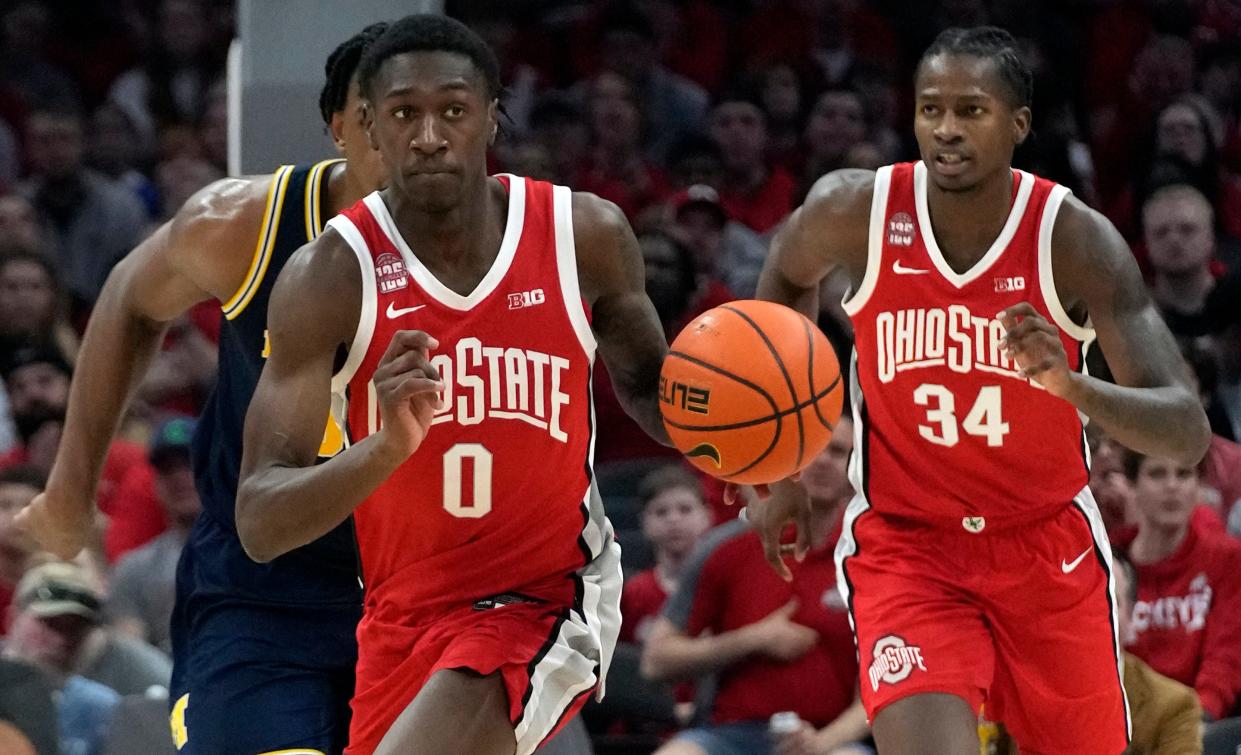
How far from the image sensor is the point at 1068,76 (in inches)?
418

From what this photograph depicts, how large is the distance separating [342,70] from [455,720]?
165 cm

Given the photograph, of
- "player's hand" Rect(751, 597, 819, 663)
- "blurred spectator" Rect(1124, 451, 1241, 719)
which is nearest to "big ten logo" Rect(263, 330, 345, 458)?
"player's hand" Rect(751, 597, 819, 663)

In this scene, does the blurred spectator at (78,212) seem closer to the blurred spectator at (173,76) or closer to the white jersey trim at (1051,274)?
the blurred spectator at (173,76)

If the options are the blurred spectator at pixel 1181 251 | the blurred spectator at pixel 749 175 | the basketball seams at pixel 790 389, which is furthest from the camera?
the blurred spectator at pixel 749 175

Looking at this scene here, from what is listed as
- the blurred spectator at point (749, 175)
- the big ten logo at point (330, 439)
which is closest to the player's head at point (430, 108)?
the big ten logo at point (330, 439)

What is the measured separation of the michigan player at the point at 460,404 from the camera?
12.3 feet

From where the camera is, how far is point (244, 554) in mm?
4383

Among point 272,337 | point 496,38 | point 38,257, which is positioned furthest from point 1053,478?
point 496,38

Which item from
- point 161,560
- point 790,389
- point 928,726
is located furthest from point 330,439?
point 161,560

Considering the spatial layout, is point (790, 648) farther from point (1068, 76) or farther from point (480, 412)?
point (1068, 76)

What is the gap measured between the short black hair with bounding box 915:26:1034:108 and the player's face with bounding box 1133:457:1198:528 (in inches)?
82.3

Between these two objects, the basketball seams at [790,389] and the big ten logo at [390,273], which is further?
the basketball seams at [790,389]

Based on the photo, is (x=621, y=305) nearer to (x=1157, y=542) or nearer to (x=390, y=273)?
(x=390, y=273)

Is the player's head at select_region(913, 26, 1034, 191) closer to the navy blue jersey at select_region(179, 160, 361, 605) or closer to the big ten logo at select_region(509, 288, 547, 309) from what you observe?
the big ten logo at select_region(509, 288, 547, 309)
